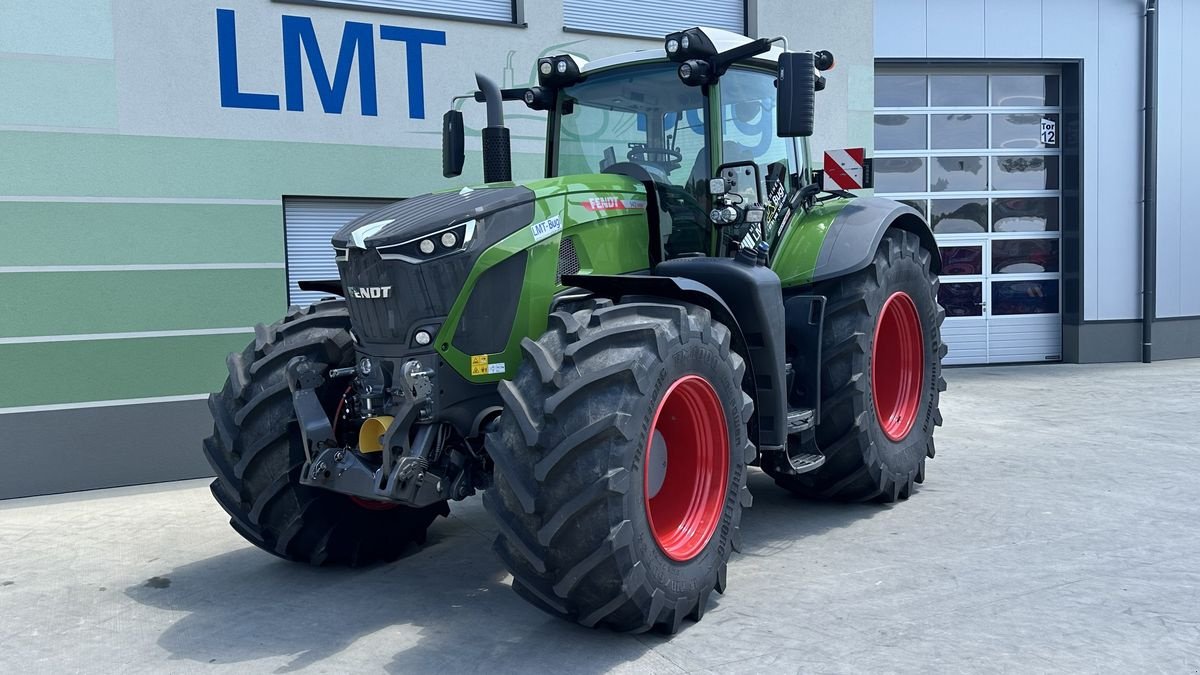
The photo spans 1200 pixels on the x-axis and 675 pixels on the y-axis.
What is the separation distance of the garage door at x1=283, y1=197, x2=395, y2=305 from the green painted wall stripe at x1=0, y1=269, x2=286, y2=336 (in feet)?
0.92

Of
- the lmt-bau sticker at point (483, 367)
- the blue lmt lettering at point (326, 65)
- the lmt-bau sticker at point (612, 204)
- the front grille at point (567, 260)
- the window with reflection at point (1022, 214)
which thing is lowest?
the lmt-bau sticker at point (483, 367)

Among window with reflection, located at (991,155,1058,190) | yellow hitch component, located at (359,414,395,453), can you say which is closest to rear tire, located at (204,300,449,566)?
yellow hitch component, located at (359,414,395,453)

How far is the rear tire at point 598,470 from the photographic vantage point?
388 centimetres

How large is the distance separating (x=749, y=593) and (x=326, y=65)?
5.49 m

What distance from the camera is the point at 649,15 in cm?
1000

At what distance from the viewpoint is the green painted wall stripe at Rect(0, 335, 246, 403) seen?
23.6 ft

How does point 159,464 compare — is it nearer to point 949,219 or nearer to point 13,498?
point 13,498

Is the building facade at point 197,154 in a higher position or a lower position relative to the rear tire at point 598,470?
higher

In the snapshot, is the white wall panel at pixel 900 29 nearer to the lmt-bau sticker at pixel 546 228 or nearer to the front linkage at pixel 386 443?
the lmt-bau sticker at pixel 546 228

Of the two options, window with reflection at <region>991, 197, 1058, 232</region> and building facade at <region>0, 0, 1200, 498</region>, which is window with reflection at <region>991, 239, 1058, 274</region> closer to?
window with reflection at <region>991, 197, 1058, 232</region>

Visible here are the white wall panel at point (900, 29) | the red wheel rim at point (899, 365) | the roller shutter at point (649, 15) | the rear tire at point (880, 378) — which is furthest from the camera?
the white wall panel at point (900, 29)

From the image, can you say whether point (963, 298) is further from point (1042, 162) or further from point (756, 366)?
point (756, 366)

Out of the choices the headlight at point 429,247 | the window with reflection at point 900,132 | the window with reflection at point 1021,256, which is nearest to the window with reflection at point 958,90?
the window with reflection at point 900,132

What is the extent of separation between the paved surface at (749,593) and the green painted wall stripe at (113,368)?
58 cm
